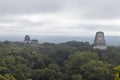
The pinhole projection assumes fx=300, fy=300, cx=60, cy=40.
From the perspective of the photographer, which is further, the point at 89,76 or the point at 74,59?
the point at 74,59

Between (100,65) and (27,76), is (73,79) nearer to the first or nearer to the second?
(100,65)

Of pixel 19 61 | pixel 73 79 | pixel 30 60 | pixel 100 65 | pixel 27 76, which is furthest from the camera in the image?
pixel 30 60

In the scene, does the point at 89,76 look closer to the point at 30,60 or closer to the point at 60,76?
the point at 60,76

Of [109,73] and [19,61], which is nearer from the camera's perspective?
[109,73]

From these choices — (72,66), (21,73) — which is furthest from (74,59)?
(21,73)

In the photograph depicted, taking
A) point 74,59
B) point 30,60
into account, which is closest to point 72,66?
point 74,59

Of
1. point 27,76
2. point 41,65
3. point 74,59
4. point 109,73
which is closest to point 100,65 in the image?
point 109,73

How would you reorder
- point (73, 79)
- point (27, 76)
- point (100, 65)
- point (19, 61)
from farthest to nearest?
point (19, 61), point (27, 76), point (100, 65), point (73, 79)

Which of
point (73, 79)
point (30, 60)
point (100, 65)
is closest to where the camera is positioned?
point (73, 79)

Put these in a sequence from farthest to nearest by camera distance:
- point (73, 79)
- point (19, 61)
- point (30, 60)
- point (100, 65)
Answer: point (30, 60), point (19, 61), point (100, 65), point (73, 79)
